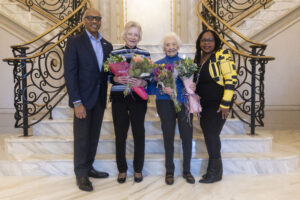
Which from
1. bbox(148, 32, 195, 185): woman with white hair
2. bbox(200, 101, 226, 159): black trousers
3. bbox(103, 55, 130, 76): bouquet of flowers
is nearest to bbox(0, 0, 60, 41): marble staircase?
bbox(103, 55, 130, 76): bouquet of flowers

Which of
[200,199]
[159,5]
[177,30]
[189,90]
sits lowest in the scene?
[200,199]

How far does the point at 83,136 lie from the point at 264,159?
2.06 metres

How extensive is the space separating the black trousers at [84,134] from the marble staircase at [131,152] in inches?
15.2

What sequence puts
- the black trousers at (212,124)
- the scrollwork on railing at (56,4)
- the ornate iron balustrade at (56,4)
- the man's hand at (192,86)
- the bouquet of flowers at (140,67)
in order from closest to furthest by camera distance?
the bouquet of flowers at (140,67)
the man's hand at (192,86)
the black trousers at (212,124)
the ornate iron balustrade at (56,4)
the scrollwork on railing at (56,4)

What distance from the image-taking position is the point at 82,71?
2340 millimetres

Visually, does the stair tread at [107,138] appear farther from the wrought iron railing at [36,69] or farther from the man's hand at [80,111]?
the man's hand at [80,111]

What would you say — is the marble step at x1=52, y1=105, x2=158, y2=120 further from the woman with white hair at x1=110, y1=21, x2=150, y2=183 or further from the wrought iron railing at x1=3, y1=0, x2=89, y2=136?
the woman with white hair at x1=110, y1=21, x2=150, y2=183

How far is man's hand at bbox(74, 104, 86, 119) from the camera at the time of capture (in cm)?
230

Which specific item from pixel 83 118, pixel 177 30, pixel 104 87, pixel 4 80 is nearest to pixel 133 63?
pixel 104 87

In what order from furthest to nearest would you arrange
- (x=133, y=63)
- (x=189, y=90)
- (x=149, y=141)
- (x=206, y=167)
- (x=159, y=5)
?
(x=159, y=5) → (x=149, y=141) → (x=206, y=167) → (x=189, y=90) → (x=133, y=63)

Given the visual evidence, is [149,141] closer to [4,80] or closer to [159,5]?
[4,80]

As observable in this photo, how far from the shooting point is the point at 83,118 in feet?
7.85

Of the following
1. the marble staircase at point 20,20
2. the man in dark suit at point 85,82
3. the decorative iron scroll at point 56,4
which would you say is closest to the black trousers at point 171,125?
the man in dark suit at point 85,82

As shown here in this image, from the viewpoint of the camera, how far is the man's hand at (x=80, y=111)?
7.56ft
